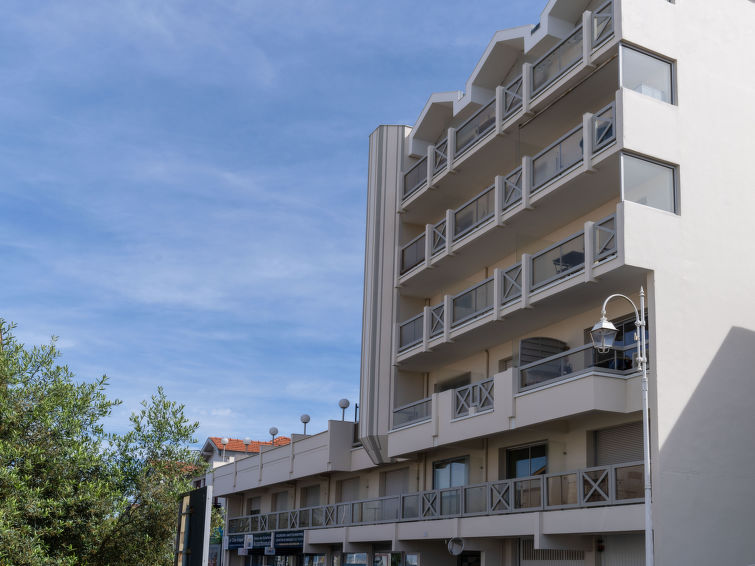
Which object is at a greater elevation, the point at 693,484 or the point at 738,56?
the point at 738,56

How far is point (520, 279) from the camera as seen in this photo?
26250 millimetres

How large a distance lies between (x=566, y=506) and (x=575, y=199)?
8.25 metres

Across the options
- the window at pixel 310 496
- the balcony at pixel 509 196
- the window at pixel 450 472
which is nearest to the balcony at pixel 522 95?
the balcony at pixel 509 196

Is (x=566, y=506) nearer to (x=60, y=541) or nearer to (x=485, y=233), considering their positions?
(x=485, y=233)

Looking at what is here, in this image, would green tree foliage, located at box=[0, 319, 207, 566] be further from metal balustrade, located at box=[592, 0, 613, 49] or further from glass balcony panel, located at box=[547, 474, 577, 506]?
metal balustrade, located at box=[592, 0, 613, 49]

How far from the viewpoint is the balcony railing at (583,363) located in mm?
22219

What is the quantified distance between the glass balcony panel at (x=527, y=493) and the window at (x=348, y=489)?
14.6m

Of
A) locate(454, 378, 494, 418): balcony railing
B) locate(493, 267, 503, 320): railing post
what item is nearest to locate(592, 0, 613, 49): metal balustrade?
locate(493, 267, 503, 320): railing post

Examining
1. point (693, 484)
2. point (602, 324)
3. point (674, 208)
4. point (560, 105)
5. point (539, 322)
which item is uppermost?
point (560, 105)

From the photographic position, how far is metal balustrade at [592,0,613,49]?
2395cm

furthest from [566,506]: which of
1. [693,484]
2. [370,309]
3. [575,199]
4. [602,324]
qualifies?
[370,309]

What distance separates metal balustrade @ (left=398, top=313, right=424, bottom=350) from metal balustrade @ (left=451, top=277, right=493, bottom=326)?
89.9 inches

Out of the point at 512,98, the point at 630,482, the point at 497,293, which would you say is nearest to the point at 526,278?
the point at 497,293

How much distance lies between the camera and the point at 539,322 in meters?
27.1
